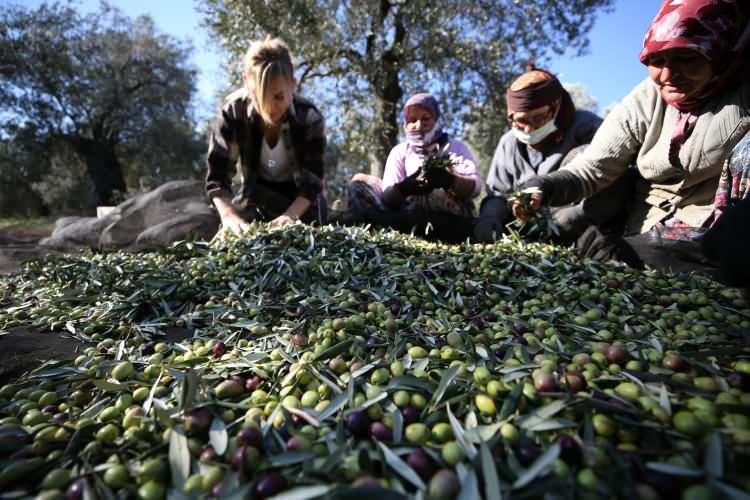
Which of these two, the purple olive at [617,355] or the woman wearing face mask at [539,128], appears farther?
the woman wearing face mask at [539,128]

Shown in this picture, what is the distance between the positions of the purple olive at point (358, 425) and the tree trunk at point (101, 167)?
20471 millimetres

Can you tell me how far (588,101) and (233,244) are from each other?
135 ft

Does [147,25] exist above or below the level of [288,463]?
above

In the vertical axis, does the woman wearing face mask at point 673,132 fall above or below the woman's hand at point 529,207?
above

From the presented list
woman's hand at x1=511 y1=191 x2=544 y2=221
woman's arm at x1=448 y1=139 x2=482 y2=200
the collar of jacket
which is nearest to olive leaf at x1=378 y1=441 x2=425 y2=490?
woman's hand at x1=511 y1=191 x2=544 y2=221

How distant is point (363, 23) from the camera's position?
9.38 m

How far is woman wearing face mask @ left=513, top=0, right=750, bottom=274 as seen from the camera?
231 centimetres

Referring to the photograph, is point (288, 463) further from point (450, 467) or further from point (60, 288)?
point (60, 288)

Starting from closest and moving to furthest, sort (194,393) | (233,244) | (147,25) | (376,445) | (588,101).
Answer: (376,445) < (194,393) < (233,244) < (147,25) < (588,101)

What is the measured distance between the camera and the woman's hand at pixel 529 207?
301 centimetres

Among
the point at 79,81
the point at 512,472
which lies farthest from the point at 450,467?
the point at 79,81

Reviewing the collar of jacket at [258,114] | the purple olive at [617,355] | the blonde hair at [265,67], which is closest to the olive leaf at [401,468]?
the purple olive at [617,355]

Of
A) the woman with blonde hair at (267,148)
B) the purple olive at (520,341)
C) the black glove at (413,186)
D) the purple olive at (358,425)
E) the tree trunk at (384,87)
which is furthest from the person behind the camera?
the tree trunk at (384,87)

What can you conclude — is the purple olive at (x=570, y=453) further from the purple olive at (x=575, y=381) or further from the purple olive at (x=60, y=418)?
the purple olive at (x=60, y=418)
